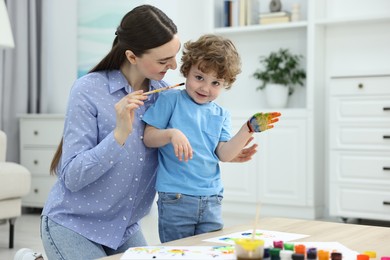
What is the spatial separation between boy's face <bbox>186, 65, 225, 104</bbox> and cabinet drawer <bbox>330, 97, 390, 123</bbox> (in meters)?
2.65

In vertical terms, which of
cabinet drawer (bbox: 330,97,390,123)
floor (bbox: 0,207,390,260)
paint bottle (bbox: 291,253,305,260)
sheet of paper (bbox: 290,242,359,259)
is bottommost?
floor (bbox: 0,207,390,260)

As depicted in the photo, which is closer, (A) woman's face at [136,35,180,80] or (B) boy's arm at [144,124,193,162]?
(B) boy's arm at [144,124,193,162]

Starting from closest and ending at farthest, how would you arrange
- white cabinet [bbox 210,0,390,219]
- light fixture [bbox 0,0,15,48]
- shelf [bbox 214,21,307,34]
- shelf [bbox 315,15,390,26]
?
light fixture [bbox 0,0,15,48]
shelf [bbox 315,15,390,26]
white cabinet [bbox 210,0,390,219]
shelf [bbox 214,21,307,34]

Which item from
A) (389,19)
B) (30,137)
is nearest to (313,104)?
(389,19)

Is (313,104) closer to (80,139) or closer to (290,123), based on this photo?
(290,123)

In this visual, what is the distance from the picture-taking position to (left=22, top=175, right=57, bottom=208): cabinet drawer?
16.1ft

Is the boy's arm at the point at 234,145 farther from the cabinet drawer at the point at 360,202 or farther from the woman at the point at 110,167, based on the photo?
the cabinet drawer at the point at 360,202

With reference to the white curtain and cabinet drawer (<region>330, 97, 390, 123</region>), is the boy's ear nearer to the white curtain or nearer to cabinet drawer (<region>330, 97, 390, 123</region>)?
cabinet drawer (<region>330, 97, 390, 123</region>)

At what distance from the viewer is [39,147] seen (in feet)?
16.4

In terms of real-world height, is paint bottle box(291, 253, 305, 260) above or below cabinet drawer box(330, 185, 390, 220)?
above

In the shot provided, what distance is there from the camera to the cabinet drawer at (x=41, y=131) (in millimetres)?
4914

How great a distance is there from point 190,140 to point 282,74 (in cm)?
331

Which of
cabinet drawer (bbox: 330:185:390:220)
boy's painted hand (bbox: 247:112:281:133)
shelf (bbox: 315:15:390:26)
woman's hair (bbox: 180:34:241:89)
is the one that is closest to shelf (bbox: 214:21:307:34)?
shelf (bbox: 315:15:390:26)

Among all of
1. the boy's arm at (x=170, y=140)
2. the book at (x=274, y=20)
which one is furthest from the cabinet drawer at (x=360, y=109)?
the boy's arm at (x=170, y=140)
